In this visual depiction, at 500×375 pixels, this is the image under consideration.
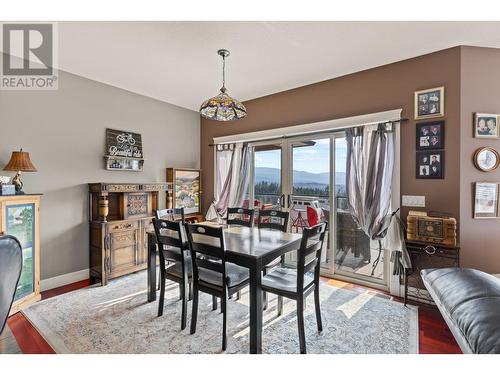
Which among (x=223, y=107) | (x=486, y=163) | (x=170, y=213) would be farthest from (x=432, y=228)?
(x=170, y=213)

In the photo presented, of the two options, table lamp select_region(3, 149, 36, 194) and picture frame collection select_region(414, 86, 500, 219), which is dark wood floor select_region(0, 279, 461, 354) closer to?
picture frame collection select_region(414, 86, 500, 219)

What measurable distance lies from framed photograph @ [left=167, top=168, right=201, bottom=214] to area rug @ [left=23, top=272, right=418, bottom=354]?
1822mm

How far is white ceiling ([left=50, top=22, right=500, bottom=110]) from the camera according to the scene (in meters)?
2.25

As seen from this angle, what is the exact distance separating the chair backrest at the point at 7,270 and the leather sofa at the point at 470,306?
7.08 ft

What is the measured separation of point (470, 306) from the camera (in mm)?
1223

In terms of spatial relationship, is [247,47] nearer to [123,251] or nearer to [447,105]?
[447,105]

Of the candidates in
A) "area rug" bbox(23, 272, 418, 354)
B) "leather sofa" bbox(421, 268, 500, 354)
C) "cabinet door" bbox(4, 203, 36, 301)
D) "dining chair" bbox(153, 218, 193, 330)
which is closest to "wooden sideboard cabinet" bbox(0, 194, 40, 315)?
"cabinet door" bbox(4, 203, 36, 301)

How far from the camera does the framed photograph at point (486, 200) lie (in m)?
2.56

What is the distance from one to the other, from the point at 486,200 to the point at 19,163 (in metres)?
5.00

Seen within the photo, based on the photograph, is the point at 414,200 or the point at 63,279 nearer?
the point at 414,200

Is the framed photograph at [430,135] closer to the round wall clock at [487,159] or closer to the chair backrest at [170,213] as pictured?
the round wall clock at [487,159]

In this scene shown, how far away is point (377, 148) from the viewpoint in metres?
2.97
